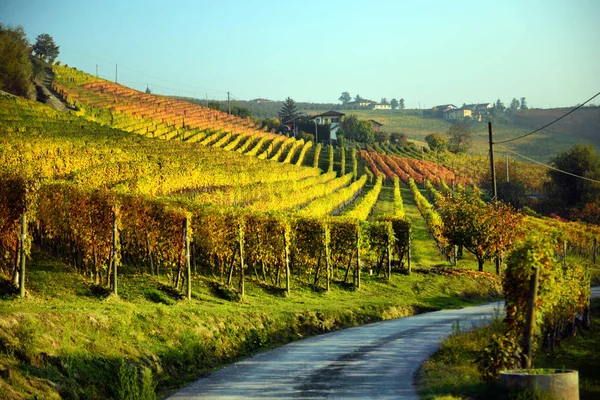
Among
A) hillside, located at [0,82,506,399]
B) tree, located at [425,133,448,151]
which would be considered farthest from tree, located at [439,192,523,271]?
tree, located at [425,133,448,151]

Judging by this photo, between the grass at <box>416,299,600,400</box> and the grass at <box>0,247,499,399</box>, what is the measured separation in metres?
5.88

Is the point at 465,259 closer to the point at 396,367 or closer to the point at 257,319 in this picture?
the point at 257,319

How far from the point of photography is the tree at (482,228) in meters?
52.9

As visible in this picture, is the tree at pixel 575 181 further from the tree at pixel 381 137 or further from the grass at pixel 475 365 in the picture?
the grass at pixel 475 365

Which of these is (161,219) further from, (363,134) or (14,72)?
(363,134)

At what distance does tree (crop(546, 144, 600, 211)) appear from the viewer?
10338 cm

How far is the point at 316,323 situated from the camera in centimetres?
2988

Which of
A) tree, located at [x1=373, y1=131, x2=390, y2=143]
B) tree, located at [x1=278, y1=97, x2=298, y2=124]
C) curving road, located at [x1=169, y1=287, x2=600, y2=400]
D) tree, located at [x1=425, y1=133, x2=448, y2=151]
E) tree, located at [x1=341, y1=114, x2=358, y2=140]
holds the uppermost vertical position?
tree, located at [x1=278, y1=97, x2=298, y2=124]

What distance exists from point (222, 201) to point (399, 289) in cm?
1619

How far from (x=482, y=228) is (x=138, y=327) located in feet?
117

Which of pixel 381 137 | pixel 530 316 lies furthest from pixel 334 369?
pixel 381 137

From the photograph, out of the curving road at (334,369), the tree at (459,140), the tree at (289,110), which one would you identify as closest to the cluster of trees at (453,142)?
the tree at (459,140)

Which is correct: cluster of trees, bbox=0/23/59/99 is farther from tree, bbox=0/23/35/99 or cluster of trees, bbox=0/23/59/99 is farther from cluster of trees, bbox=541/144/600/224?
cluster of trees, bbox=541/144/600/224

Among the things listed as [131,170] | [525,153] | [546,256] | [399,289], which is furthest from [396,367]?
[525,153]
